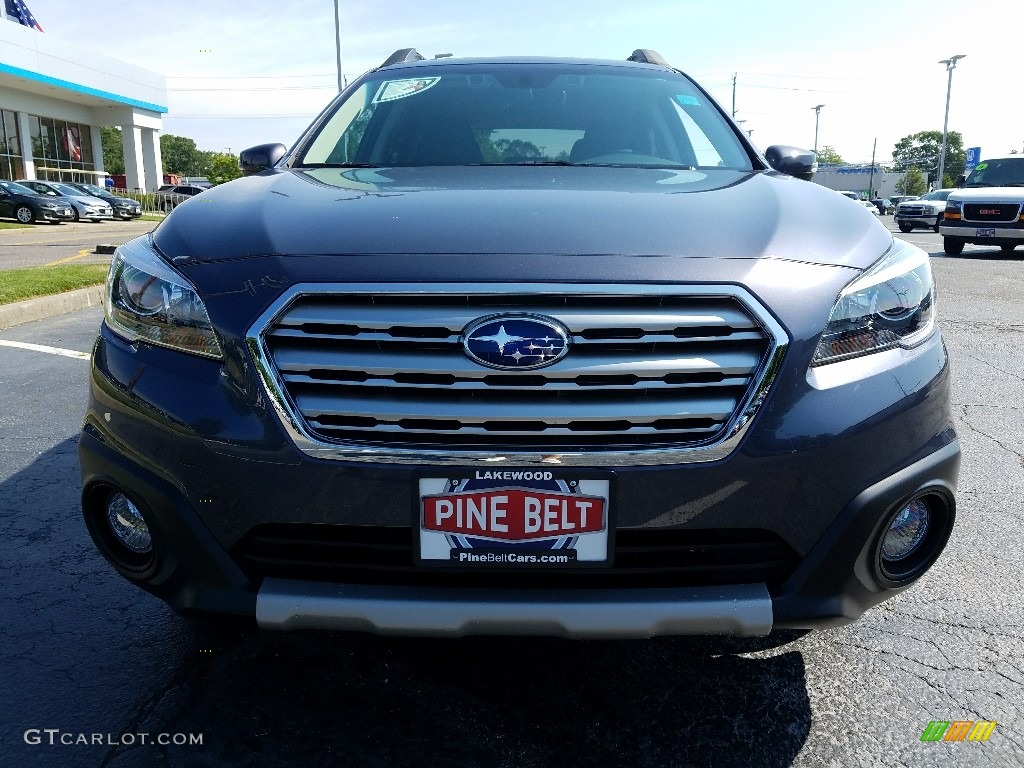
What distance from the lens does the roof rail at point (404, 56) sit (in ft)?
12.7

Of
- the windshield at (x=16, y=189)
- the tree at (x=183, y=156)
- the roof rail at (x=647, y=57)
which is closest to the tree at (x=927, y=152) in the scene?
the tree at (x=183, y=156)

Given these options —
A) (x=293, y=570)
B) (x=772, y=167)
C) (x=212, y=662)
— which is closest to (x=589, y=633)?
(x=293, y=570)

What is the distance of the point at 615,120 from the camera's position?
3.16 m

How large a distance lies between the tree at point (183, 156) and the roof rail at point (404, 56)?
5139 inches

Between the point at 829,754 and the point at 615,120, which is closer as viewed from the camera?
the point at 829,754

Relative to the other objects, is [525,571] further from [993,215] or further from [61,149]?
[61,149]

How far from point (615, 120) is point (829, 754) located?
2.23 m

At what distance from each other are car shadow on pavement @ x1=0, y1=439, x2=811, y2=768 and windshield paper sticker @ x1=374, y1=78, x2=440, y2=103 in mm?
2030

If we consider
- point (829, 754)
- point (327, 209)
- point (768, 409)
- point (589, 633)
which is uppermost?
point (327, 209)

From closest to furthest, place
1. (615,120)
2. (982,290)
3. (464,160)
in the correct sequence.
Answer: (464,160) < (615,120) < (982,290)

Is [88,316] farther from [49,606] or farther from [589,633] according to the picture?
[589,633]

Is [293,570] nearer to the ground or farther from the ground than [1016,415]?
farther from the ground

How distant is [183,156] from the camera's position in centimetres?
13088

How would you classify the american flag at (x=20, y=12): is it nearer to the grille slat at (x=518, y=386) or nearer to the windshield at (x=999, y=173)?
the windshield at (x=999, y=173)
